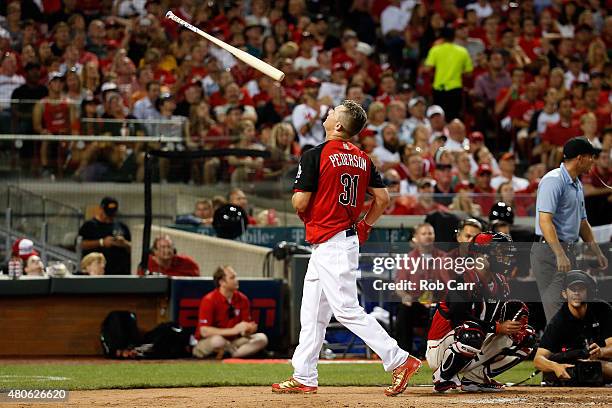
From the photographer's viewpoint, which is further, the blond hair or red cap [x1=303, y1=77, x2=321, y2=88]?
red cap [x1=303, y1=77, x2=321, y2=88]

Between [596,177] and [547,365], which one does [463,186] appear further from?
[547,365]

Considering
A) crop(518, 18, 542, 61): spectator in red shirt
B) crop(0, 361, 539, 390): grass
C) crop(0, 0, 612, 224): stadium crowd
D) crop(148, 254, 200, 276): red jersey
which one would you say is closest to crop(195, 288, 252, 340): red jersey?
crop(0, 361, 539, 390): grass

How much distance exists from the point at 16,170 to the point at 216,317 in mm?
3333

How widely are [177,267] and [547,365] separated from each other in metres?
5.74

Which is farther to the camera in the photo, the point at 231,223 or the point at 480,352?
the point at 231,223

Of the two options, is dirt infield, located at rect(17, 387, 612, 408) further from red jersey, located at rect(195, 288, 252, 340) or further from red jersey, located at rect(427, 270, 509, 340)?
red jersey, located at rect(195, 288, 252, 340)

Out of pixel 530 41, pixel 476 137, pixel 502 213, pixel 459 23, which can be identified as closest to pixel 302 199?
pixel 502 213

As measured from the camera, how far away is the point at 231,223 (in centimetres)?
1490

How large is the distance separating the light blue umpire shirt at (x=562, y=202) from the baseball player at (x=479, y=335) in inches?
28.1

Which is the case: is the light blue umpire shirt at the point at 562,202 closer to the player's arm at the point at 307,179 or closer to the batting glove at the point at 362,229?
the batting glove at the point at 362,229

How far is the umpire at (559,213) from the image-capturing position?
32.9 feet

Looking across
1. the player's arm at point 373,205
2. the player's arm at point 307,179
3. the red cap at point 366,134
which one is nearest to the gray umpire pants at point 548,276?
the player's arm at point 373,205

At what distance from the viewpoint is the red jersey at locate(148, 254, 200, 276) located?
1443 cm

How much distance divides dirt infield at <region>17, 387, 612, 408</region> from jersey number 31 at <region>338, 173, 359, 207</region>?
4.40 feet
